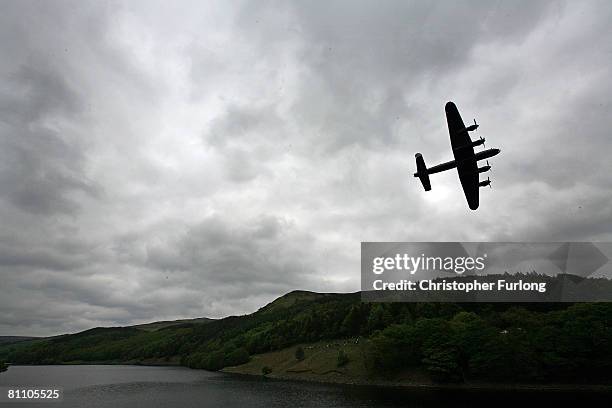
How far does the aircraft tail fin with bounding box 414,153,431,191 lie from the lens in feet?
215

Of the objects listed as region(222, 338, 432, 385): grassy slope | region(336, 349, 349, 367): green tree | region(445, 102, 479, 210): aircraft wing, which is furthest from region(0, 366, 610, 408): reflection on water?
region(445, 102, 479, 210): aircraft wing

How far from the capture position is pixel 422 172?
215 ft

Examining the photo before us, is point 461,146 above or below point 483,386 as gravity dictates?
above

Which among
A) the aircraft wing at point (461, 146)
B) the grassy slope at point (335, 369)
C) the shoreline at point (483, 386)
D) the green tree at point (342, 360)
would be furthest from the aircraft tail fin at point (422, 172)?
the green tree at point (342, 360)

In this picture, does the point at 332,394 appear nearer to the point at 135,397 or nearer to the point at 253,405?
the point at 253,405

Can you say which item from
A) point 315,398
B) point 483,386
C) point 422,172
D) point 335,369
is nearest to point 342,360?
point 335,369

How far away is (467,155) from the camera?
5547cm

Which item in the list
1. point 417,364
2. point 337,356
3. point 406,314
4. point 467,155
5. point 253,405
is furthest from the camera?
point 406,314

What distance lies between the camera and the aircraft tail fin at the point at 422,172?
65456 millimetres

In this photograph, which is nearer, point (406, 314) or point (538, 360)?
point (538, 360)

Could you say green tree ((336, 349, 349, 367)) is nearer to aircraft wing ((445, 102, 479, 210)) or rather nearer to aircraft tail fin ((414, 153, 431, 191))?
aircraft tail fin ((414, 153, 431, 191))

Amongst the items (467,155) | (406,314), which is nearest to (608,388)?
(406,314)

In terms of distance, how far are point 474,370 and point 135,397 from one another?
98323 millimetres

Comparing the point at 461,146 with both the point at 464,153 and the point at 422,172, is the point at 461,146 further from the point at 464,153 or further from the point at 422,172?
the point at 422,172
